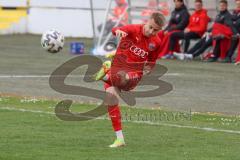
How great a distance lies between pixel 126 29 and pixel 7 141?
231cm

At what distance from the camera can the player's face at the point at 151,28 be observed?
1066cm

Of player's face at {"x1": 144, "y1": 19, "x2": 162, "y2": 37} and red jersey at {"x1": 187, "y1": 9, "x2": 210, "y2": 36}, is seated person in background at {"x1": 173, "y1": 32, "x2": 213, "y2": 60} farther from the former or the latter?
player's face at {"x1": 144, "y1": 19, "x2": 162, "y2": 37}

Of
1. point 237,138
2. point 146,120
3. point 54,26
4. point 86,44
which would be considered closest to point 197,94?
point 146,120

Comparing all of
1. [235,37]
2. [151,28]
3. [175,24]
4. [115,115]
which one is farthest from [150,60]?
[175,24]

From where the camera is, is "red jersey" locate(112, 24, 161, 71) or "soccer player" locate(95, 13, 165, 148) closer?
"soccer player" locate(95, 13, 165, 148)

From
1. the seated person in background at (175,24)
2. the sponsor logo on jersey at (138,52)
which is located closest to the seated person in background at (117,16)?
the seated person in background at (175,24)

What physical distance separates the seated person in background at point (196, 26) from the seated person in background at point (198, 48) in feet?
0.64

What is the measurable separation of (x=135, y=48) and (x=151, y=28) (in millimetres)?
481

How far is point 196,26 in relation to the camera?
81.0ft

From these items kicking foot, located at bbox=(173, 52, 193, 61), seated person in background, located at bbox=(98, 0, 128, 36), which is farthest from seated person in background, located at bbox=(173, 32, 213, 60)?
seated person in background, located at bbox=(98, 0, 128, 36)

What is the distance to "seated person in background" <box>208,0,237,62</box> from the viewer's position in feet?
77.4

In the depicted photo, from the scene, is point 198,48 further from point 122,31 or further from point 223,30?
point 122,31

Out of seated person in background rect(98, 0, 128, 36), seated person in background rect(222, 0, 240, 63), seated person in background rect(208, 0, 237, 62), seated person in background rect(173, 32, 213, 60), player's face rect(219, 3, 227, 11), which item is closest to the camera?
seated person in background rect(222, 0, 240, 63)

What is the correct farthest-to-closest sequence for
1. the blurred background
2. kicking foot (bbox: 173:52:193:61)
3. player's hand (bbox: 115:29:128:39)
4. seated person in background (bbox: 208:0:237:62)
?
1. kicking foot (bbox: 173:52:193:61)
2. seated person in background (bbox: 208:0:237:62)
3. the blurred background
4. player's hand (bbox: 115:29:128:39)
